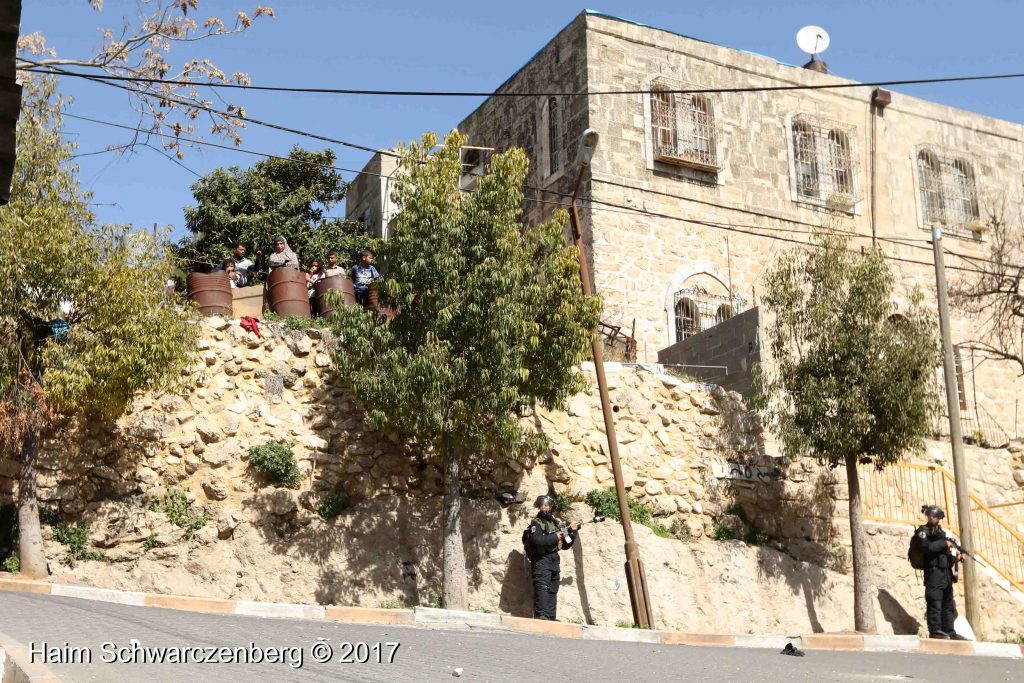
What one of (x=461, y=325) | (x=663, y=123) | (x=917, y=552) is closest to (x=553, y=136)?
(x=663, y=123)

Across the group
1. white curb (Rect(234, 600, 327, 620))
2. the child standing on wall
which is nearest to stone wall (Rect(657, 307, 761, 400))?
the child standing on wall

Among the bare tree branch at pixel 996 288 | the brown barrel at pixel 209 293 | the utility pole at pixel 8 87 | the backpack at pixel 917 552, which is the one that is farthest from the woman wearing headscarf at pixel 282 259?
the bare tree branch at pixel 996 288

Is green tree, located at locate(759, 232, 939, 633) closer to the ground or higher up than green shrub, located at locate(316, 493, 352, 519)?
higher up

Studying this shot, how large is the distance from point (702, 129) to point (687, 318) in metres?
4.12

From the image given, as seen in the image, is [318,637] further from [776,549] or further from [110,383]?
[776,549]

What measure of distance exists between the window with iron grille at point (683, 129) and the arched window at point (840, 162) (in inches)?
127

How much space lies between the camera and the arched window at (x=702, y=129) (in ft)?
77.3

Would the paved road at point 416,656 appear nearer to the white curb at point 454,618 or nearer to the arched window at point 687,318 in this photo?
the white curb at point 454,618

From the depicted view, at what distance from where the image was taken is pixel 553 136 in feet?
77.4

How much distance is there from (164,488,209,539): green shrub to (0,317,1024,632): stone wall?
10 centimetres

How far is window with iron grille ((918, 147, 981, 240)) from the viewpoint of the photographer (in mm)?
26219

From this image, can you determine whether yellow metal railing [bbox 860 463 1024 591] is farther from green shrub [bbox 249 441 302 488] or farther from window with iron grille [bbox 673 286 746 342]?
green shrub [bbox 249 441 302 488]

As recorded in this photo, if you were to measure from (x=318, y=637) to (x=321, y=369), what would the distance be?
21.9 ft

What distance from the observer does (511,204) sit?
50.0 feet
